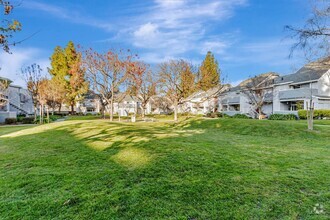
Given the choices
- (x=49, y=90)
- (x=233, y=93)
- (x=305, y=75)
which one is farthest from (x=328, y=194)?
(x=233, y=93)

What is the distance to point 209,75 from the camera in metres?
30.4

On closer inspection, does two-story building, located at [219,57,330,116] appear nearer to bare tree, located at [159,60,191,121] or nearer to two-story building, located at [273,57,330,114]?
two-story building, located at [273,57,330,114]

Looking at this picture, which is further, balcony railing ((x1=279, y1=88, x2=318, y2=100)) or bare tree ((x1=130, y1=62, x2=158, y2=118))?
bare tree ((x1=130, y1=62, x2=158, y2=118))

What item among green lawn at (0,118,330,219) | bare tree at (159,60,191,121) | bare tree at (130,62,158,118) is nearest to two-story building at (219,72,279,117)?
bare tree at (159,60,191,121)

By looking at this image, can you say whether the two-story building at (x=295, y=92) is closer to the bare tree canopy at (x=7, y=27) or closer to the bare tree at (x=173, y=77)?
the bare tree at (x=173, y=77)

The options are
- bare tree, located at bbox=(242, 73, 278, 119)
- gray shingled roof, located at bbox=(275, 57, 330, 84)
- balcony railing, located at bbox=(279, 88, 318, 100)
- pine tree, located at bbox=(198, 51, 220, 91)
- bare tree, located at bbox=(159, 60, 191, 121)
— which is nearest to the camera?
balcony railing, located at bbox=(279, 88, 318, 100)

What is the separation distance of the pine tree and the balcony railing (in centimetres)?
1009

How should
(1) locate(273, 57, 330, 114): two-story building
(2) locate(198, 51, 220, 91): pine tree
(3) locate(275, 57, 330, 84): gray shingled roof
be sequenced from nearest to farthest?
(1) locate(273, 57, 330, 114): two-story building
(3) locate(275, 57, 330, 84): gray shingled roof
(2) locate(198, 51, 220, 91): pine tree

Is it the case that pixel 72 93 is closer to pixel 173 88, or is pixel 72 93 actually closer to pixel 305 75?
pixel 173 88

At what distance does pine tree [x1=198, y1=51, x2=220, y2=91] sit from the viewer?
96.4ft

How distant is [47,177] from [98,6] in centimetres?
1207

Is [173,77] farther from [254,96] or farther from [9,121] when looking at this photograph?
[9,121]

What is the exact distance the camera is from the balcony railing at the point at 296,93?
83.2 feet

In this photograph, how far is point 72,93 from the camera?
40.2 metres
